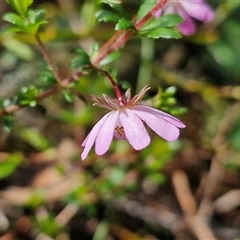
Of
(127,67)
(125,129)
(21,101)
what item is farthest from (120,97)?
(127,67)

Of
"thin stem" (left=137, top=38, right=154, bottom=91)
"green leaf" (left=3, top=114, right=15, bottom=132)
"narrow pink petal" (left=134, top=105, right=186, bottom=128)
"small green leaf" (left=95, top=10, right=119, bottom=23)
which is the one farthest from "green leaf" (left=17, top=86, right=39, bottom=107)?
"thin stem" (left=137, top=38, right=154, bottom=91)

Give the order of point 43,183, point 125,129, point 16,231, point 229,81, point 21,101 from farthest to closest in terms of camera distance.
Result: point 229,81 < point 43,183 < point 16,231 < point 21,101 < point 125,129

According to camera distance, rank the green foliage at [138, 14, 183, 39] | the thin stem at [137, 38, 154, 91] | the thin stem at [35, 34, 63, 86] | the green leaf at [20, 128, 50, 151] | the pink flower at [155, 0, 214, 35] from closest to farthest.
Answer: the green foliage at [138, 14, 183, 39] < the thin stem at [35, 34, 63, 86] < the pink flower at [155, 0, 214, 35] < the green leaf at [20, 128, 50, 151] < the thin stem at [137, 38, 154, 91]

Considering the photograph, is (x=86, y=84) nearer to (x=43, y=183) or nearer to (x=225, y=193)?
(x=43, y=183)

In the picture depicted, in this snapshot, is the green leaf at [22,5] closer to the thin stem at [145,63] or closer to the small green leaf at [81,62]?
the small green leaf at [81,62]

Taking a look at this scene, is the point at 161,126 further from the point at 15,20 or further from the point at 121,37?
the point at 15,20

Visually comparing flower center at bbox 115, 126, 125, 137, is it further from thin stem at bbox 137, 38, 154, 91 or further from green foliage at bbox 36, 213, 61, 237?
thin stem at bbox 137, 38, 154, 91
